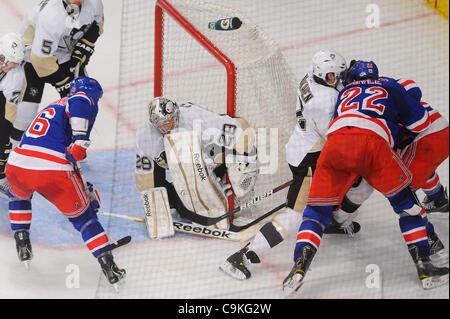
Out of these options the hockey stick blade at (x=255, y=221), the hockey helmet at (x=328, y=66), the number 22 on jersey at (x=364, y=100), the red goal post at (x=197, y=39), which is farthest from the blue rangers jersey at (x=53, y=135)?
the number 22 on jersey at (x=364, y=100)

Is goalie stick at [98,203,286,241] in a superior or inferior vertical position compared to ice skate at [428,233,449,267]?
inferior

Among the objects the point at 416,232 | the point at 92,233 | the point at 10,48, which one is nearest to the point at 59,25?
the point at 10,48

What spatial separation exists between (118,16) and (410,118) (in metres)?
3.07

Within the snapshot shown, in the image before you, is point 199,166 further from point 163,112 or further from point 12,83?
point 12,83

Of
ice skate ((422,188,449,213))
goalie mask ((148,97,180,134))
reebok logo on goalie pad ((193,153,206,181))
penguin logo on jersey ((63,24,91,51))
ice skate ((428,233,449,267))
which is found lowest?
ice skate ((422,188,449,213))

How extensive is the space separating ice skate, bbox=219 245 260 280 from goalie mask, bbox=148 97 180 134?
657 millimetres

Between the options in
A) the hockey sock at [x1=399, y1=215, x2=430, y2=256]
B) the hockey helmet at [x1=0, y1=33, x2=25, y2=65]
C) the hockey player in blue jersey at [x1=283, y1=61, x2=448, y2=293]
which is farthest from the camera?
the hockey helmet at [x1=0, y1=33, x2=25, y2=65]

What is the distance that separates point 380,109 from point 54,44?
68.6 inches

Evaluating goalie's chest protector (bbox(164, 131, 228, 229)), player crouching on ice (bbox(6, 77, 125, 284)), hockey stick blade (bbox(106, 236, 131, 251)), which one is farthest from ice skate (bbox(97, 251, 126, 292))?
goalie's chest protector (bbox(164, 131, 228, 229))

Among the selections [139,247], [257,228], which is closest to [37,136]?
[139,247]

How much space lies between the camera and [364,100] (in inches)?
131

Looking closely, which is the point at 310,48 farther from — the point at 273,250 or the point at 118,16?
the point at 273,250

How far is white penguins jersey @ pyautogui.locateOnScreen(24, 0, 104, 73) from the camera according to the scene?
4145 millimetres

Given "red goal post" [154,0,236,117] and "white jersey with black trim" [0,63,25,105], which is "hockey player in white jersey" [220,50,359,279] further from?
"white jersey with black trim" [0,63,25,105]
